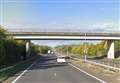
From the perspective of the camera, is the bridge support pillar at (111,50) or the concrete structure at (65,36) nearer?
the concrete structure at (65,36)

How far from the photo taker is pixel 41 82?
25375 millimetres

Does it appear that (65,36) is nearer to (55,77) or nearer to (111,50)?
(111,50)

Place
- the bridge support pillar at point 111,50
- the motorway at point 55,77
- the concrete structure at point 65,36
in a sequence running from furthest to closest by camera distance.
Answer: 1. the bridge support pillar at point 111,50
2. the concrete structure at point 65,36
3. the motorway at point 55,77

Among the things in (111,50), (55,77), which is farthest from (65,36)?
(55,77)

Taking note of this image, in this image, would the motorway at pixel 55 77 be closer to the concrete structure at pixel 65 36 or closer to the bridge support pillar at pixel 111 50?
the concrete structure at pixel 65 36

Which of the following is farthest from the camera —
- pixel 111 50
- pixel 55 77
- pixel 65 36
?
pixel 111 50

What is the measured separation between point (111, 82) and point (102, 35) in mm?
72649

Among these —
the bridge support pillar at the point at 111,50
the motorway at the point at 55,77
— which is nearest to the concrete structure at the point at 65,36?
the bridge support pillar at the point at 111,50

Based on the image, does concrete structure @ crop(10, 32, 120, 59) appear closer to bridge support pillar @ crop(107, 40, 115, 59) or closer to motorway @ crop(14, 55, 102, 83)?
bridge support pillar @ crop(107, 40, 115, 59)

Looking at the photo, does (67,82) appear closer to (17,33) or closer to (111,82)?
(111,82)

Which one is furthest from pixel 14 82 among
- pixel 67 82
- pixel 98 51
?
pixel 98 51

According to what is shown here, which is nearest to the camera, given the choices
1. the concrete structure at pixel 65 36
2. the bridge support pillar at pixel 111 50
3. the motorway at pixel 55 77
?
the motorway at pixel 55 77

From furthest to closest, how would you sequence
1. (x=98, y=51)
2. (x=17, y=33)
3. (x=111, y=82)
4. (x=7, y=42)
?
1. (x=98, y=51)
2. (x=17, y=33)
3. (x=7, y=42)
4. (x=111, y=82)

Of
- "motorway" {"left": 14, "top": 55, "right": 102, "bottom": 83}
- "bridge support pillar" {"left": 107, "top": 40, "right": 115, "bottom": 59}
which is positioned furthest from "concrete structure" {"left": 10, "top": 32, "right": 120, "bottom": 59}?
"motorway" {"left": 14, "top": 55, "right": 102, "bottom": 83}
